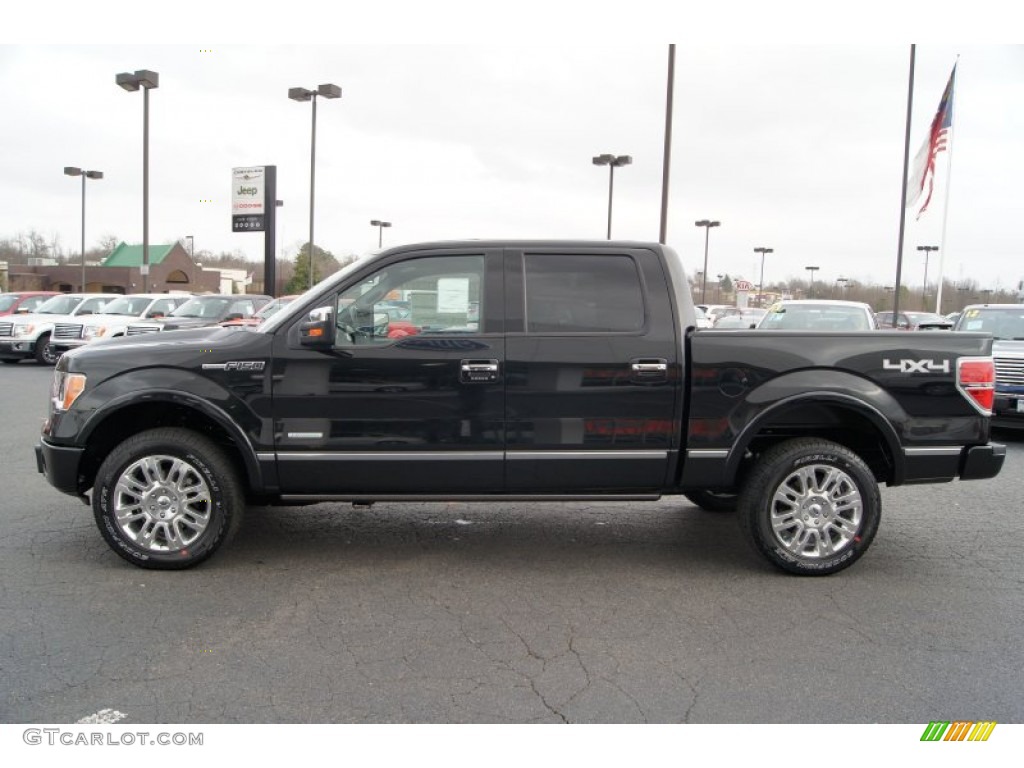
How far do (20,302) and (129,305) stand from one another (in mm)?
3478

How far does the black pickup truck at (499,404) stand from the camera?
462 centimetres

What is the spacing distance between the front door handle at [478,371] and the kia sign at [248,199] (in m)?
28.3

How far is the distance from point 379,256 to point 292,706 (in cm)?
262

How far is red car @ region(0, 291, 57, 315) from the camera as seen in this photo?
2111cm

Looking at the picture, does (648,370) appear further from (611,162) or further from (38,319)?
(611,162)

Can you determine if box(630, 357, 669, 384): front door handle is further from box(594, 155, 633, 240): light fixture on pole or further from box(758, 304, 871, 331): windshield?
box(594, 155, 633, 240): light fixture on pole

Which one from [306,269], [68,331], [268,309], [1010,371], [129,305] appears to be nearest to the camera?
[1010,371]

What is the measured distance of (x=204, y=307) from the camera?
711 inches

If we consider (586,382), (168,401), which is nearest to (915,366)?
(586,382)

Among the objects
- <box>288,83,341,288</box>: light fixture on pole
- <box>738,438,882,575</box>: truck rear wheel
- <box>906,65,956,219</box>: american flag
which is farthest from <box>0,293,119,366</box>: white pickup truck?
<box>906,65,956,219</box>: american flag

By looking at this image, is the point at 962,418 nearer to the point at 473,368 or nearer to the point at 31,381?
the point at 473,368

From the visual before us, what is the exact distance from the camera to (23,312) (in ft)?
68.0

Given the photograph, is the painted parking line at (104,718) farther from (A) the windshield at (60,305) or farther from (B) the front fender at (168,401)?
(A) the windshield at (60,305)

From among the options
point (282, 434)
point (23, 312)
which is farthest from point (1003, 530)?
point (23, 312)
